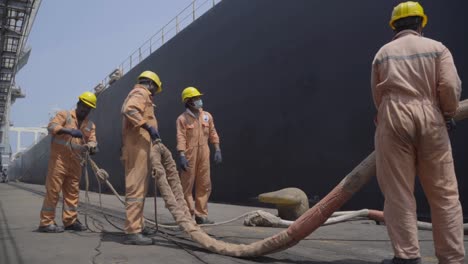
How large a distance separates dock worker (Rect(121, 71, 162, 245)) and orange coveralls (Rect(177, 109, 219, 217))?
1256 mm

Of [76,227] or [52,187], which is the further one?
[76,227]

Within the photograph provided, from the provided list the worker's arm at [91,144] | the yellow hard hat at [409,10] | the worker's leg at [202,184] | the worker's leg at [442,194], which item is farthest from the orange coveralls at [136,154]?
the worker's leg at [442,194]

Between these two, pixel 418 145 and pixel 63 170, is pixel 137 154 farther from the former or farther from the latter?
pixel 418 145

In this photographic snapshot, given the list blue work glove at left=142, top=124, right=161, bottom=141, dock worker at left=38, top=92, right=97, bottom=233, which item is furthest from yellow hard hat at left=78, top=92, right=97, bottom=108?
blue work glove at left=142, top=124, right=161, bottom=141

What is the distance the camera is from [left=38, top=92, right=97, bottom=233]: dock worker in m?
4.50

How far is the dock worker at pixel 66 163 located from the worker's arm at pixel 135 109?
3.25ft

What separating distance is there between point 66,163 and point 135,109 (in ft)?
4.44

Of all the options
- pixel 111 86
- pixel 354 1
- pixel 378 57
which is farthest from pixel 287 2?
pixel 111 86

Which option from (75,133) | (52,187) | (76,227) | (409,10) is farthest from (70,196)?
(409,10)

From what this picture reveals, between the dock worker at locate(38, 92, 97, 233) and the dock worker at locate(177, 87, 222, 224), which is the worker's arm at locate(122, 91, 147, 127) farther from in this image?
the dock worker at locate(177, 87, 222, 224)

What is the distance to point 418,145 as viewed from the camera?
7.49 ft

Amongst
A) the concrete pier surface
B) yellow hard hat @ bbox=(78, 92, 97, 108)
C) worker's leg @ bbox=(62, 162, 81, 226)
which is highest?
yellow hard hat @ bbox=(78, 92, 97, 108)

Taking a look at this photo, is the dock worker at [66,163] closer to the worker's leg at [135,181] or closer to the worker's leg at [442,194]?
the worker's leg at [135,181]

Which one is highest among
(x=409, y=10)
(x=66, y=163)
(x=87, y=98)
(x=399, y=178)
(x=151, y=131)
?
(x=409, y=10)
